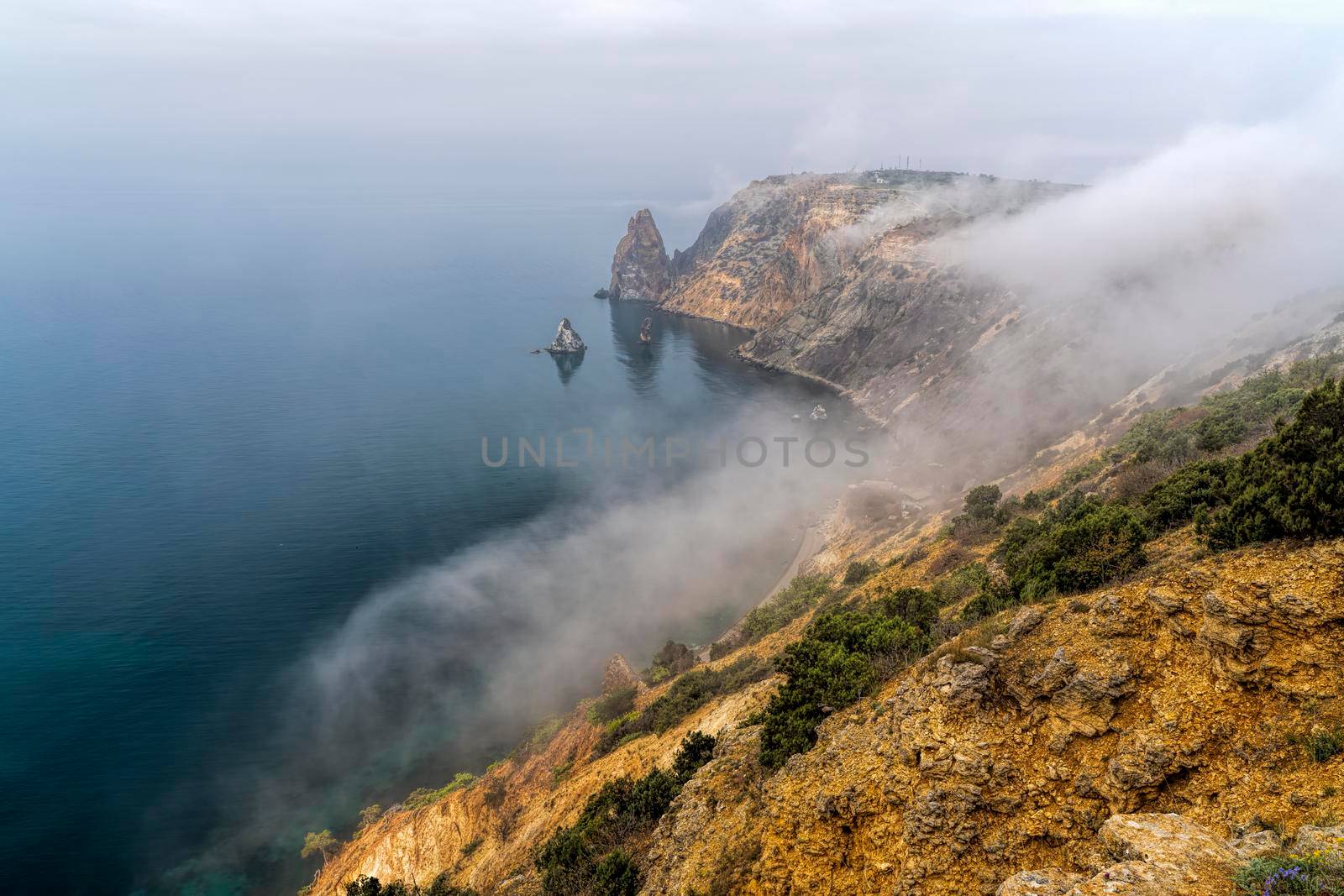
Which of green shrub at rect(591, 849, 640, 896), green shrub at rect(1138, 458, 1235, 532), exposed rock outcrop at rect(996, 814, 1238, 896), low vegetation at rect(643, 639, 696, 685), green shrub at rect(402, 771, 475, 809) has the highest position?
green shrub at rect(1138, 458, 1235, 532)

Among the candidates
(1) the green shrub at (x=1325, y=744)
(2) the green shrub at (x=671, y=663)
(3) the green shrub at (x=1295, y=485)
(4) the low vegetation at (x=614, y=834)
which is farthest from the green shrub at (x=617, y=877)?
(2) the green shrub at (x=671, y=663)

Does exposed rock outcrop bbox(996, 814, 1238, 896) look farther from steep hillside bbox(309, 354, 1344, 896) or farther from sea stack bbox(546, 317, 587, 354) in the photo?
sea stack bbox(546, 317, 587, 354)

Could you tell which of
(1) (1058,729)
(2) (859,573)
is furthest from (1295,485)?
(2) (859,573)

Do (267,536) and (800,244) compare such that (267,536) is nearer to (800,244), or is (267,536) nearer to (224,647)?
(224,647)

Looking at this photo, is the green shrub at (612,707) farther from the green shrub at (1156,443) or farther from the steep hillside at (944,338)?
the steep hillside at (944,338)

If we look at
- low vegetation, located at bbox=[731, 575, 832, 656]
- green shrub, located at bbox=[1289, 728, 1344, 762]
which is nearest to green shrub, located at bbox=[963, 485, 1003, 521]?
low vegetation, located at bbox=[731, 575, 832, 656]

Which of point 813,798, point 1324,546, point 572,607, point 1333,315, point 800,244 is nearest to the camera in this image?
point 1324,546

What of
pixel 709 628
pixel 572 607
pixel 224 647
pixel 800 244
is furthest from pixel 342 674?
pixel 800 244

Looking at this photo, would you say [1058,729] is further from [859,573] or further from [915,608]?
[859,573]
